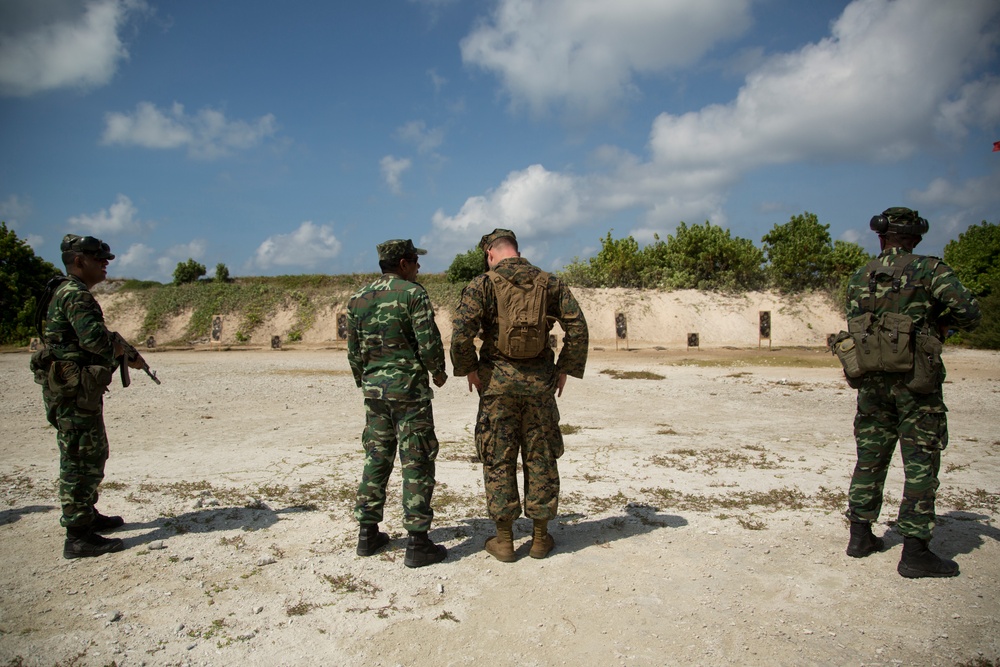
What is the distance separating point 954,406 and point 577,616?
9.75m

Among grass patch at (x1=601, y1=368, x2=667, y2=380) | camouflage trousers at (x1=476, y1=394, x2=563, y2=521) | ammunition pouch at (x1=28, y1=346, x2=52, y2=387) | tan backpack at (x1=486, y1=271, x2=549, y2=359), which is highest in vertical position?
tan backpack at (x1=486, y1=271, x2=549, y2=359)

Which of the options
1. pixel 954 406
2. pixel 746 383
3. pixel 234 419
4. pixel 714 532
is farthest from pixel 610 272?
pixel 714 532

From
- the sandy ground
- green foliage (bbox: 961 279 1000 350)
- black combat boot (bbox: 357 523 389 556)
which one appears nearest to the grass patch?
the sandy ground

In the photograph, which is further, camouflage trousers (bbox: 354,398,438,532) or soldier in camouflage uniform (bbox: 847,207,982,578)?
camouflage trousers (bbox: 354,398,438,532)

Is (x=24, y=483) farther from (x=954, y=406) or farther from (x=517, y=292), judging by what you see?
(x=954, y=406)

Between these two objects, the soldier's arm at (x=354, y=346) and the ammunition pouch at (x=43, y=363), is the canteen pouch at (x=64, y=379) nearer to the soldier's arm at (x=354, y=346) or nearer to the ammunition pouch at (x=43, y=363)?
the ammunition pouch at (x=43, y=363)

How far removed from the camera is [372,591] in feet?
11.9

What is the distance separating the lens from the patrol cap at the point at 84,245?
4312 mm

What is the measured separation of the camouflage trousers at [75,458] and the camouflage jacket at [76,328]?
1.07 ft

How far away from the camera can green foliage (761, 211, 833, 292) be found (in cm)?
3300

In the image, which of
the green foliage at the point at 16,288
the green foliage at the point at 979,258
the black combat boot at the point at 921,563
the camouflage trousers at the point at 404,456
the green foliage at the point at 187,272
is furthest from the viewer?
the green foliage at the point at 187,272

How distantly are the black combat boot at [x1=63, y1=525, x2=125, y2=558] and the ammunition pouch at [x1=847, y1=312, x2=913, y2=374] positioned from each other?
17.2 ft

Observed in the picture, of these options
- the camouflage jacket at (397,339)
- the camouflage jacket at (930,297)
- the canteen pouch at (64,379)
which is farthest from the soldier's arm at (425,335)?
the camouflage jacket at (930,297)

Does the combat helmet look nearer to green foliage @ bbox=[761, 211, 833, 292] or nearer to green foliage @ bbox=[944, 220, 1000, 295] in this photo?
green foliage @ bbox=[944, 220, 1000, 295]
